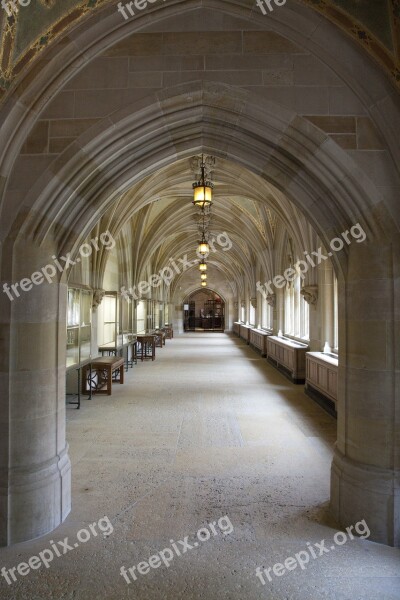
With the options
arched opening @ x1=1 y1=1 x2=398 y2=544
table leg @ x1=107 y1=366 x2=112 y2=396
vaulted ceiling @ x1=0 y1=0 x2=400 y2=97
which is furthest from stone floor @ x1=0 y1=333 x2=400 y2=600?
vaulted ceiling @ x1=0 y1=0 x2=400 y2=97

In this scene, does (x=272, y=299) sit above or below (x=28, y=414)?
above

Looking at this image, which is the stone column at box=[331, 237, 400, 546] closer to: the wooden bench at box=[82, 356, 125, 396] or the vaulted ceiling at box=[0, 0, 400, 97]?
the vaulted ceiling at box=[0, 0, 400, 97]

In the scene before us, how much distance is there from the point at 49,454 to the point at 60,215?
203 centimetres

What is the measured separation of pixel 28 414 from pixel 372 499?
9.42ft

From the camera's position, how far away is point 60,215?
3258mm

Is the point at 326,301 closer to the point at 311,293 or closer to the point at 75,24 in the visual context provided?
the point at 311,293

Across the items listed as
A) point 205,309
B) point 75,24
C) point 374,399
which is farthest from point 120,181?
point 205,309

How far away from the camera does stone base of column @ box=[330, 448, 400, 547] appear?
3.01 m

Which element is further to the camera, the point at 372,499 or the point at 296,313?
the point at 296,313

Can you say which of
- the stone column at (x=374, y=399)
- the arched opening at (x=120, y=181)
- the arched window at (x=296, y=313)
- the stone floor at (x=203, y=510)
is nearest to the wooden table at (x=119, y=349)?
the stone floor at (x=203, y=510)

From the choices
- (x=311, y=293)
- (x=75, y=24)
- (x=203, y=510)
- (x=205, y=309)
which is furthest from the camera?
(x=205, y=309)

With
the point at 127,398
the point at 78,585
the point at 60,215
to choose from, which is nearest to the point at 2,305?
the point at 60,215

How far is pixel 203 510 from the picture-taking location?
3.47 meters

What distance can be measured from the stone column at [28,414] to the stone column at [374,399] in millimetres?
2487
